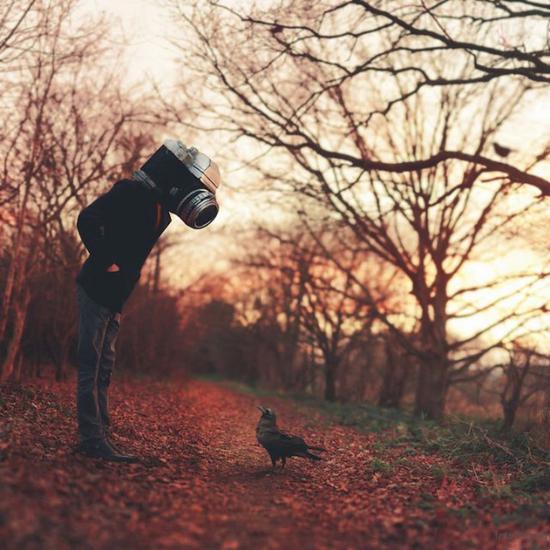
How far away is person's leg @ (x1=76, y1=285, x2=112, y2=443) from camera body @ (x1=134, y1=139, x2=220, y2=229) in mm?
1158

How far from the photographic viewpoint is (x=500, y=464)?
21.8 ft

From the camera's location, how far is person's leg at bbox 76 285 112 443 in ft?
16.0

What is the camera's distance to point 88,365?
5.02m

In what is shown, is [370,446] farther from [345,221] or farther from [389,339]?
[389,339]

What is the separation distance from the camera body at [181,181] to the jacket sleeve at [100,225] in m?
0.34

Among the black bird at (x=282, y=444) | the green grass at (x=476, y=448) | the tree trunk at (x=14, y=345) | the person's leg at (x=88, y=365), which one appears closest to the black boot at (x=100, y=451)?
the person's leg at (x=88, y=365)

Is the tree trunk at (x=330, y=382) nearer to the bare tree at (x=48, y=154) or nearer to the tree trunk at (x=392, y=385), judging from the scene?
the tree trunk at (x=392, y=385)

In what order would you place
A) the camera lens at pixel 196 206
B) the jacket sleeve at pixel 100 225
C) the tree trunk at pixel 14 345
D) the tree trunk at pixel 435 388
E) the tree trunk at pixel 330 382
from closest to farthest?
the jacket sleeve at pixel 100 225, the camera lens at pixel 196 206, the tree trunk at pixel 14 345, the tree trunk at pixel 435 388, the tree trunk at pixel 330 382

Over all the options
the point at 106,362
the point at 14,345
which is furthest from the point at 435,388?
the point at 106,362

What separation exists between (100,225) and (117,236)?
216mm

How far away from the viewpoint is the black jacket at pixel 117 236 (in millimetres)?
4809

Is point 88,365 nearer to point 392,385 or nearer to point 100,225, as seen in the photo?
point 100,225

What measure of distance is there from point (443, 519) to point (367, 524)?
608 millimetres

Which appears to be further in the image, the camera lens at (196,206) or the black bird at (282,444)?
the black bird at (282,444)
